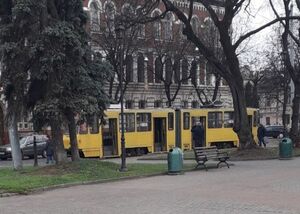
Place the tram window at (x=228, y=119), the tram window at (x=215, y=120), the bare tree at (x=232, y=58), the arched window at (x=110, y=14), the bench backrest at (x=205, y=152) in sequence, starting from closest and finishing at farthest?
1. the bench backrest at (x=205, y=152)
2. the bare tree at (x=232, y=58)
3. the tram window at (x=215, y=120)
4. the tram window at (x=228, y=119)
5. the arched window at (x=110, y=14)

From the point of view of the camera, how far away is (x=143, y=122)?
37.8 metres

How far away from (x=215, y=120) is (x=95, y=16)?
1538 cm

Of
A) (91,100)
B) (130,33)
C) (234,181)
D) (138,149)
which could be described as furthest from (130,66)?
(234,181)

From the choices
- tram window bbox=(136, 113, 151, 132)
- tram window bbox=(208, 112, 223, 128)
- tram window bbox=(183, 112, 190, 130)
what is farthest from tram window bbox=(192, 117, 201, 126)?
tram window bbox=(136, 113, 151, 132)

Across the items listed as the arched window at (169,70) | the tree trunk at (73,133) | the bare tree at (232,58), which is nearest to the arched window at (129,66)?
the arched window at (169,70)

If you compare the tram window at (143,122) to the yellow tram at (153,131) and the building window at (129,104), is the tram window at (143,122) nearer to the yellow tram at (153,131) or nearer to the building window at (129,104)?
the yellow tram at (153,131)

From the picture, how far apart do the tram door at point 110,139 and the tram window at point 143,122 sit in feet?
6.76

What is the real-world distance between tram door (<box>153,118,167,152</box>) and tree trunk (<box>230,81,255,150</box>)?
29.5 ft

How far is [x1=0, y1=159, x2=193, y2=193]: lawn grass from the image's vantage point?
1659 cm

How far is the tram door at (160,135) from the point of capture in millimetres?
38812

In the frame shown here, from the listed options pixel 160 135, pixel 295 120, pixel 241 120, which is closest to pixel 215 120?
pixel 160 135

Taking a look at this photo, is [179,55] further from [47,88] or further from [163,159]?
[47,88]

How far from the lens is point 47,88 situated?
21.2m

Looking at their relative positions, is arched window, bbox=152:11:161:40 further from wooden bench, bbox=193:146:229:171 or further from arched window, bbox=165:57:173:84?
wooden bench, bbox=193:146:229:171
